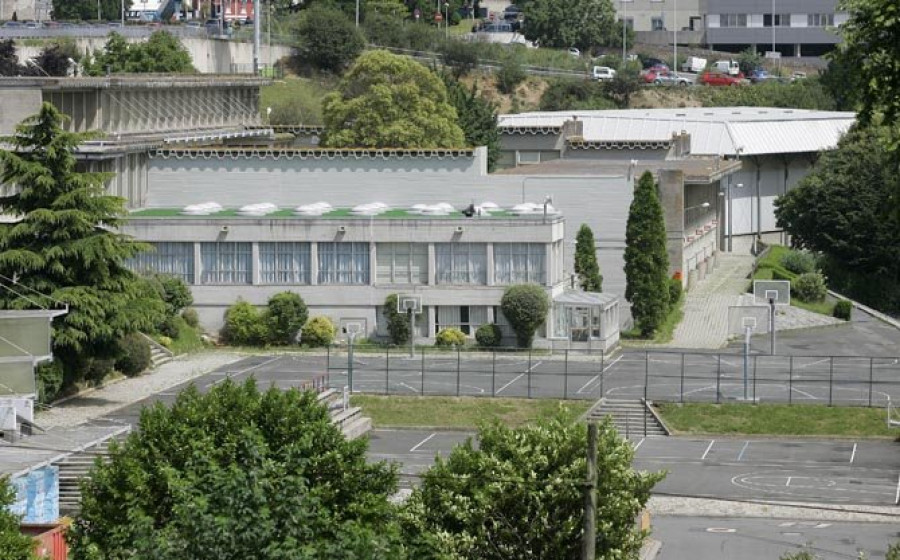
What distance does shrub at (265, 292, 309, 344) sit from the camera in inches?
2975

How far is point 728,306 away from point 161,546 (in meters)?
57.2

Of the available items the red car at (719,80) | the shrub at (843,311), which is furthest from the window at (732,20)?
the shrub at (843,311)

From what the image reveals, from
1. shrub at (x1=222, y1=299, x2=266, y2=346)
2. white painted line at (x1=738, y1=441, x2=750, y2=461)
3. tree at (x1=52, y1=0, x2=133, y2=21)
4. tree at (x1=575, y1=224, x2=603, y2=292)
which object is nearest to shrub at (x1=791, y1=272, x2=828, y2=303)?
tree at (x1=575, y1=224, x2=603, y2=292)

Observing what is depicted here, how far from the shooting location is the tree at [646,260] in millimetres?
78688

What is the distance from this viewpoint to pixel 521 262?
76750 millimetres

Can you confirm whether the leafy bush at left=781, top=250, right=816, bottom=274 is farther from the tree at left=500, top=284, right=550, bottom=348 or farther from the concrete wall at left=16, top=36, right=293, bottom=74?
the concrete wall at left=16, top=36, right=293, bottom=74

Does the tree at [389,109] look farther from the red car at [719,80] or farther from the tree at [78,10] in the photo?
the tree at [78,10]

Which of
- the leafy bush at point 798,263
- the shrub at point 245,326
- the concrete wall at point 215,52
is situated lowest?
the shrub at point 245,326

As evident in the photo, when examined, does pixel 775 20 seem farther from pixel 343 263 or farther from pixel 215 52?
pixel 343 263

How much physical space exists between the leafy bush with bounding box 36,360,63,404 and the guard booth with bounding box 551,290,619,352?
809 inches

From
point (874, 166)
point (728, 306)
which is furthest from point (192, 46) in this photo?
point (728, 306)

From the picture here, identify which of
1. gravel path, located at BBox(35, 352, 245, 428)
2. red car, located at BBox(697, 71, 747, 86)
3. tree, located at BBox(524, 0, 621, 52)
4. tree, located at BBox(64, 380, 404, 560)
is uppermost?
tree, located at BBox(524, 0, 621, 52)

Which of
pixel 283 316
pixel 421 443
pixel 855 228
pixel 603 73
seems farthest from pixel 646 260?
pixel 603 73

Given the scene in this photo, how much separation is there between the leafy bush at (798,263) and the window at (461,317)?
2358 centimetres
